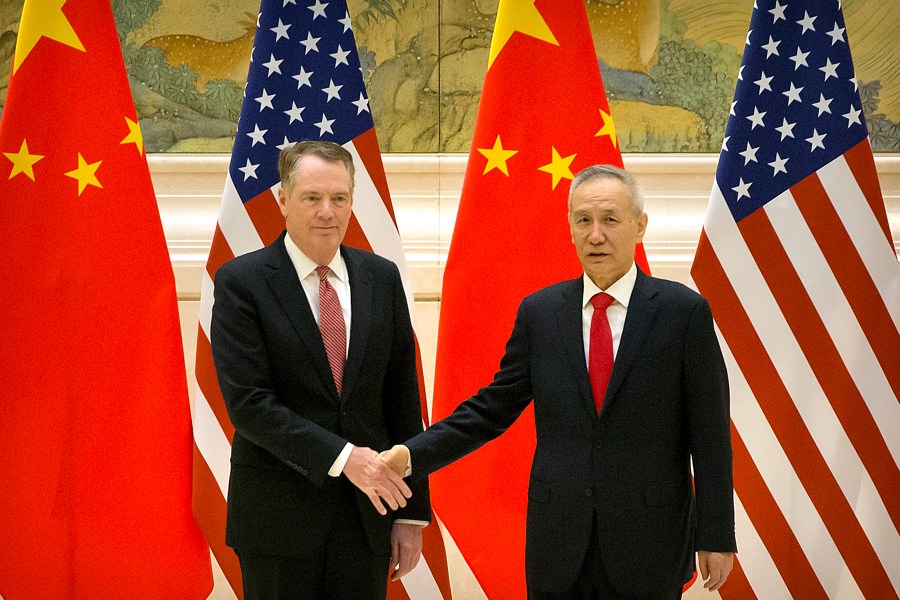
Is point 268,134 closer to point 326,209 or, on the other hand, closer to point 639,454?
point 326,209

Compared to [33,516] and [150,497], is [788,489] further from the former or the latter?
[33,516]

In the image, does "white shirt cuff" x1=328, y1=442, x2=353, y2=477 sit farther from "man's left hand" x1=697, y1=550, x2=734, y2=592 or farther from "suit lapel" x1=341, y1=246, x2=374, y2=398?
"man's left hand" x1=697, y1=550, x2=734, y2=592

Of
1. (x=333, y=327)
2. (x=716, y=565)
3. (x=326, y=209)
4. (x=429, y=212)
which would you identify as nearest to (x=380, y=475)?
(x=333, y=327)

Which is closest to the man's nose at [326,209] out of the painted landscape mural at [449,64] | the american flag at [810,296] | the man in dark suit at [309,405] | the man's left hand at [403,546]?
the man in dark suit at [309,405]

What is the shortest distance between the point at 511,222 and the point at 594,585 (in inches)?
57.1

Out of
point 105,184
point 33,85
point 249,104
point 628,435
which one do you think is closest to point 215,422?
point 105,184

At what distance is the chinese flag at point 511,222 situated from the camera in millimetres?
3242

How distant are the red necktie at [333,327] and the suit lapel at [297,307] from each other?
0.02m

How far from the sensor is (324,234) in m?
2.34

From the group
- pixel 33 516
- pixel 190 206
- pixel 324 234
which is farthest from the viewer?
pixel 190 206

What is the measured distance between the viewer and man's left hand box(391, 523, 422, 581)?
2424 mm

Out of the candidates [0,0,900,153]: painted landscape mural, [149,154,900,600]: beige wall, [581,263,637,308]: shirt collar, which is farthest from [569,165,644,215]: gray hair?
[0,0,900,153]: painted landscape mural

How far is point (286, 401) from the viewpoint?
230 cm

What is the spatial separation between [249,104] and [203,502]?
1393mm
